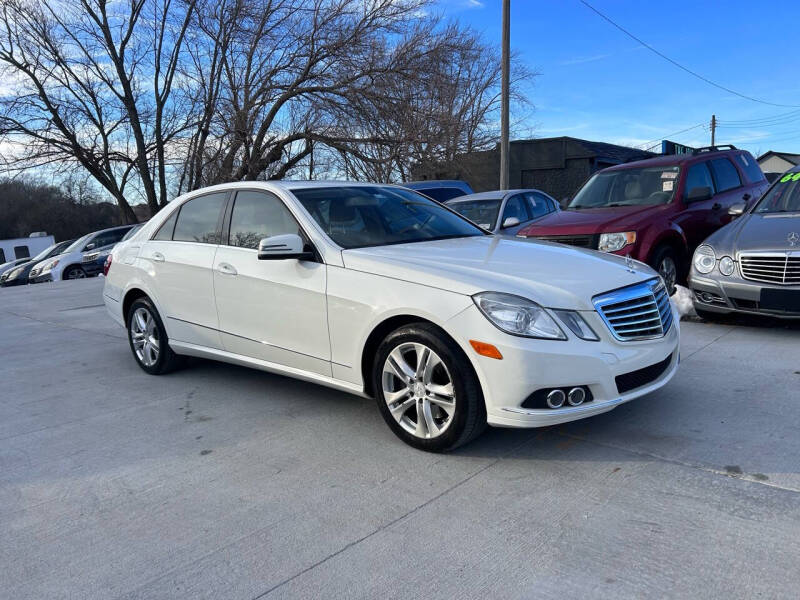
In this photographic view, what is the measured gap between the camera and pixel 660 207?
7727 mm

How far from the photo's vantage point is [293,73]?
22.1 m

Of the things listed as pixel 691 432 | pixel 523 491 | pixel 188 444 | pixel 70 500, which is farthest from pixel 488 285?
pixel 70 500

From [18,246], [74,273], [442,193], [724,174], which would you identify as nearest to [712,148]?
[724,174]

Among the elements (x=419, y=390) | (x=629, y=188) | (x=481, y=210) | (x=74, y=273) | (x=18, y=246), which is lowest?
(x=18, y=246)

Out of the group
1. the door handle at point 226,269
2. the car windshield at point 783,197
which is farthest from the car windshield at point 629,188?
the door handle at point 226,269

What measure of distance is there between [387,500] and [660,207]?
19.5 feet

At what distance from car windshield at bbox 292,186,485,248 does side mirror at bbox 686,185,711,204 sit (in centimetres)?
406

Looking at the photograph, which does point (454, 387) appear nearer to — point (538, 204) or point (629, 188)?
point (629, 188)

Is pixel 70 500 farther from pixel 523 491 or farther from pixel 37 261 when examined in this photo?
pixel 37 261

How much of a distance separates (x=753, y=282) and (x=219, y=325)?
461cm

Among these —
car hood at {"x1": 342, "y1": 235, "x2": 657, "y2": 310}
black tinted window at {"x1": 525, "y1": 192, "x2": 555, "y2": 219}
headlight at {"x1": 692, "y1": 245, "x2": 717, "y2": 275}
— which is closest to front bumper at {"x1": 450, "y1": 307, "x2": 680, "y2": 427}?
car hood at {"x1": 342, "y1": 235, "x2": 657, "y2": 310}

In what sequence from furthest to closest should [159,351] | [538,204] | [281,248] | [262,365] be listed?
[538,204], [159,351], [262,365], [281,248]

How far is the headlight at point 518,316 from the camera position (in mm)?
3273

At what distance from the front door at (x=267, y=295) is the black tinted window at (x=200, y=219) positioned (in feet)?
0.64
